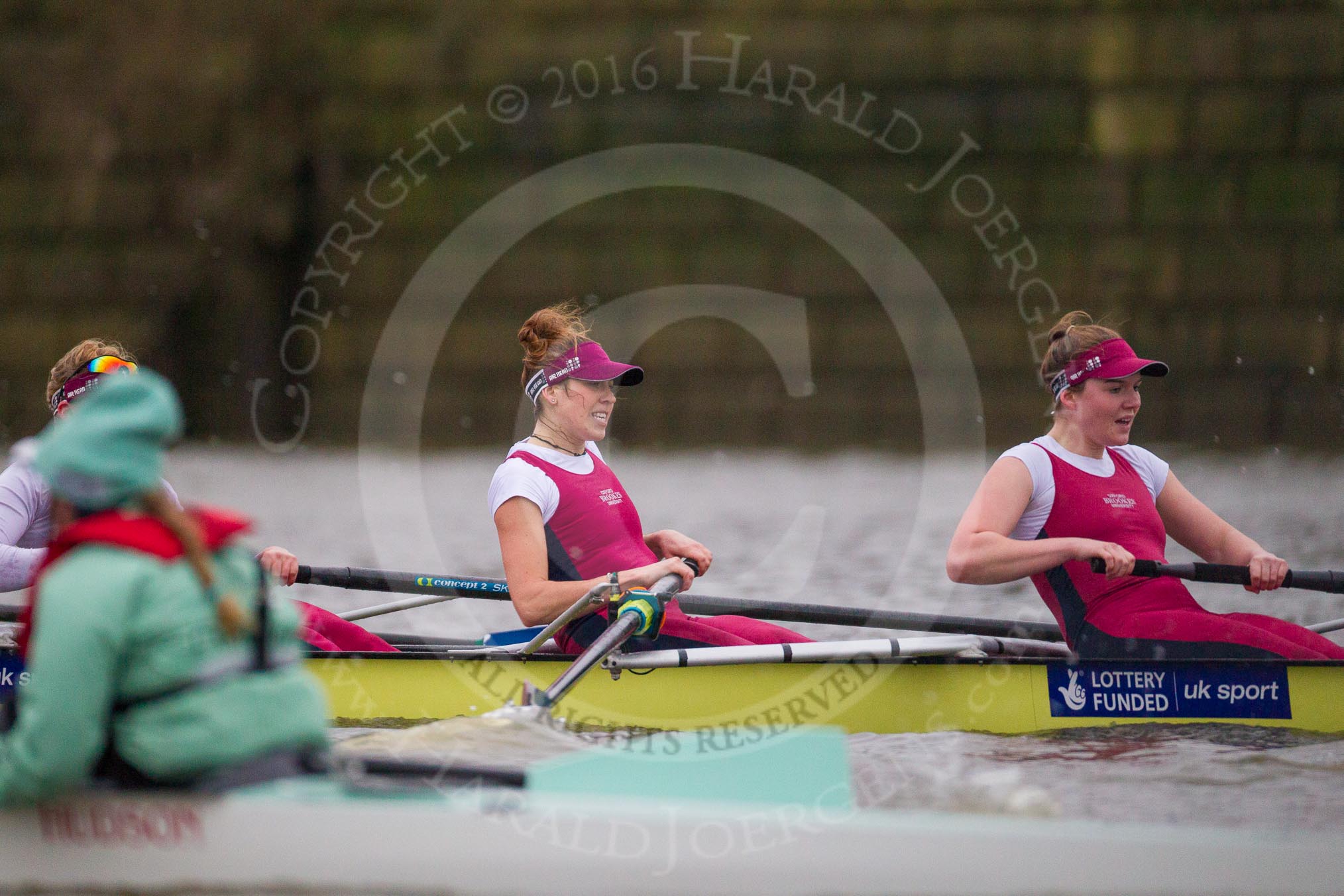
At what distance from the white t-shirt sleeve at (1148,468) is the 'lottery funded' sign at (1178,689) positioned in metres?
0.62

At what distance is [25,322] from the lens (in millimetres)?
20359

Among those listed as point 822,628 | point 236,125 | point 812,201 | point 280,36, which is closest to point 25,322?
point 236,125

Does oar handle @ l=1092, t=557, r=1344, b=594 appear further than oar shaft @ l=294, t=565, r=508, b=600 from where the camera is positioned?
No

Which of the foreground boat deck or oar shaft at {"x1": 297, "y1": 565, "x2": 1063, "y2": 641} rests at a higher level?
oar shaft at {"x1": 297, "y1": 565, "x2": 1063, "y2": 641}

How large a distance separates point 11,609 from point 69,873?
2.86 meters

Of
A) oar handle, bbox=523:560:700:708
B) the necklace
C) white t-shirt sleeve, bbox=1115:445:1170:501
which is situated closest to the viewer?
oar handle, bbox=523:560:700:708

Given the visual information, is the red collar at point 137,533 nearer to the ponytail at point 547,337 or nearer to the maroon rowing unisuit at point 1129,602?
the ponytail at point 547,337

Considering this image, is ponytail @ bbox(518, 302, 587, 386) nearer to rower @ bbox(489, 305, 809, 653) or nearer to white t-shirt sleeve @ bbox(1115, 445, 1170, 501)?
rower @ bbox(489, 305, 809, 653)

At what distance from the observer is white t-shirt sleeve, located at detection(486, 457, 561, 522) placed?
4.51 m

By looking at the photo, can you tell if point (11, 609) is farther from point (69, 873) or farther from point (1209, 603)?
point (1209, 603)

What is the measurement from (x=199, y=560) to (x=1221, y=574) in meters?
3.49

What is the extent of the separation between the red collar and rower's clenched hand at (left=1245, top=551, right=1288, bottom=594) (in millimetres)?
3426

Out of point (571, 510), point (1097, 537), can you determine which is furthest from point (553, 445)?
point (1097, 537)

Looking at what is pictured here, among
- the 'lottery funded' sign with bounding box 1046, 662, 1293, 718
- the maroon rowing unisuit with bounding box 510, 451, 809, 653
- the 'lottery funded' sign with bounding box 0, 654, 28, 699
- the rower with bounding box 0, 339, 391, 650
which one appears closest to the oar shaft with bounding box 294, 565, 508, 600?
the rower with bounding box 0, 339, 391, 650
